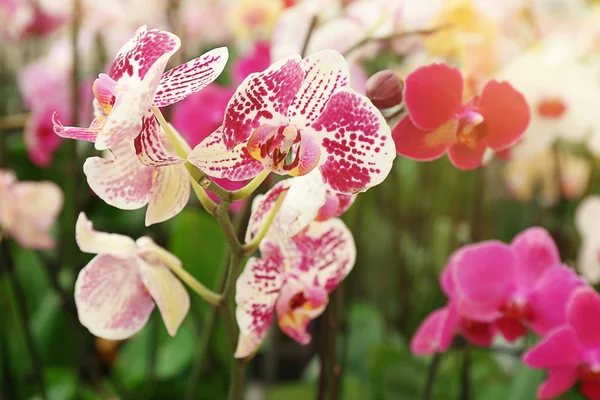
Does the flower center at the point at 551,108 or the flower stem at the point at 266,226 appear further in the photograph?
the flower center at the point at 551,108

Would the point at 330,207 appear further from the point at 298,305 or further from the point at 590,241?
the point at 590,241

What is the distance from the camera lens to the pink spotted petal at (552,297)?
1.12 ft

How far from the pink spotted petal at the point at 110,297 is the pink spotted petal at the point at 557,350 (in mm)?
180

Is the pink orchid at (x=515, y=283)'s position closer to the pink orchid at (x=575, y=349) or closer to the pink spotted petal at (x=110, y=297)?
the pink orchid at (x=575, y=349)

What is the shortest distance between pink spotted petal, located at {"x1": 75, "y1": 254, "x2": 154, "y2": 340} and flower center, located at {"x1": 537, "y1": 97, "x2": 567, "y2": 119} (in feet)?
1.32

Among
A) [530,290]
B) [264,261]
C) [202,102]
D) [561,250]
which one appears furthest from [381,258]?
[264,261]

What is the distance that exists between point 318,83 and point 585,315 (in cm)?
19

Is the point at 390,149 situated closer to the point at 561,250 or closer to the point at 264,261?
the point at 264,261

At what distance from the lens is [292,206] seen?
23cm

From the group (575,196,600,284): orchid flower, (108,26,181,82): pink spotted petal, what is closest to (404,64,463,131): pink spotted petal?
(108,26,181,82): pink spotted petal

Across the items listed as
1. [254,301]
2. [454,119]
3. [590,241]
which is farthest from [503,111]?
Answer: [590,241]

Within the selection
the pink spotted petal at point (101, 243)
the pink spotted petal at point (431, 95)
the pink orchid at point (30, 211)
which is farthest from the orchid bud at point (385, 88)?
the pink orchid at point (30, 211)

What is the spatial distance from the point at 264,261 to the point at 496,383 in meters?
0.38

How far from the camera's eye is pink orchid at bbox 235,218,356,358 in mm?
257
